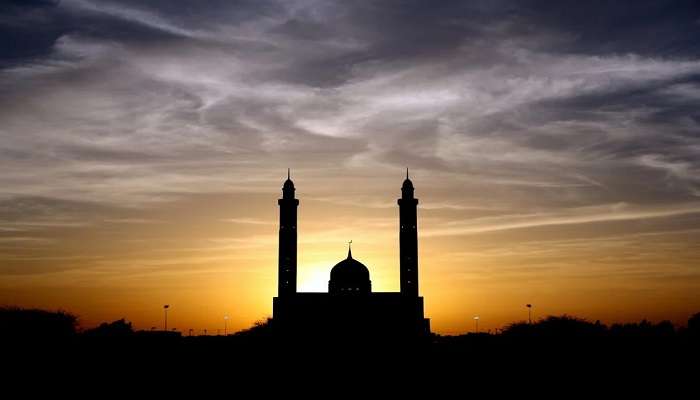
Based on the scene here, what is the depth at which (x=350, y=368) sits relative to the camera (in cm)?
7281

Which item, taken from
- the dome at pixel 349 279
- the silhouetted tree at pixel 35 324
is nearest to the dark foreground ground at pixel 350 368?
the silhouetted tree at pixel 35 324

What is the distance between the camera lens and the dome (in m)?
114

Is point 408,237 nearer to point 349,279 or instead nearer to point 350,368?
point 349,279

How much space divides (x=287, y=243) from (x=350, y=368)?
119ft

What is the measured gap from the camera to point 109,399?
176 feet

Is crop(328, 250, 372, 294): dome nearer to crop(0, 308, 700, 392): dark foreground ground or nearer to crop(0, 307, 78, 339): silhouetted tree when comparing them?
crop(0, 308, 700, 392): dark foreground ground

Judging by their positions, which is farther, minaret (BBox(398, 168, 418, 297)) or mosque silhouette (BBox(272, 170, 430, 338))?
mosque silhouette (BBox(272, 170, 430, 338))

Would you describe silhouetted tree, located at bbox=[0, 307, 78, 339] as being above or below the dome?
below

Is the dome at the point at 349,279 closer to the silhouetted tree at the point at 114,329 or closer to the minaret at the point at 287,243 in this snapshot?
the minaret at the point at 287,243

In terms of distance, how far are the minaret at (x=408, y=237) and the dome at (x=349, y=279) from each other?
6.41 m

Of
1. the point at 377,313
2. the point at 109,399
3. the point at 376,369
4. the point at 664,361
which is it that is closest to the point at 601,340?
the point at 664,361

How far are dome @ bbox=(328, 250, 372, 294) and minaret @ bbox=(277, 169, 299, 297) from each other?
649 cm

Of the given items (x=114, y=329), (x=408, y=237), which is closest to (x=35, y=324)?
(x=114, y=329)

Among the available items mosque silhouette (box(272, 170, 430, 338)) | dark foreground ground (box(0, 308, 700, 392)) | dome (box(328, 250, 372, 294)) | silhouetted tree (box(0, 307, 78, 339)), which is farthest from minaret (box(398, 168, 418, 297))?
silhouetted tree (box(0, 307, 78, 339))
